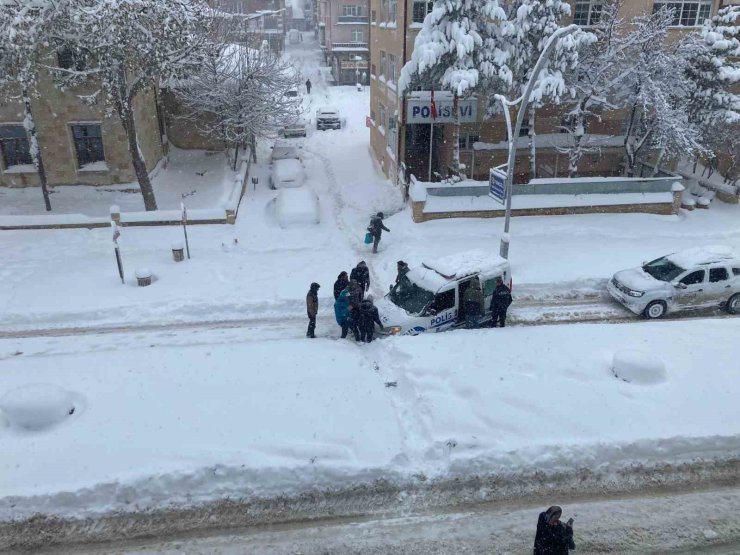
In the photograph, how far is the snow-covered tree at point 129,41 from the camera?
17.3m

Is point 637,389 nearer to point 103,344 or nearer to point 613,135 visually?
point 103,344

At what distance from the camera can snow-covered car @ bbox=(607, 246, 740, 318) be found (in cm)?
1396

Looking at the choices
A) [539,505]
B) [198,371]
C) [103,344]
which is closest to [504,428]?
[539,505]

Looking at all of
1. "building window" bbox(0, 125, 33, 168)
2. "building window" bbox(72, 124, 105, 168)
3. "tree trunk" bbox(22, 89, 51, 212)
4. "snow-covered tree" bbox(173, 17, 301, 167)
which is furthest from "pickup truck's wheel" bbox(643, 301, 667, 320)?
"building window" bbox(0, 125, 33, 168)

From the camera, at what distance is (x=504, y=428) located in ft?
30.2

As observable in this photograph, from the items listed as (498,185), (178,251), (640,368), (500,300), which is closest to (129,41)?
(178,251)

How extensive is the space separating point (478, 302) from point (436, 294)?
0.97 meters

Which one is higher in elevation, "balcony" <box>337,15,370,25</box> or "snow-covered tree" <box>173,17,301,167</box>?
"balcony" <box>337,15,370,25</box>

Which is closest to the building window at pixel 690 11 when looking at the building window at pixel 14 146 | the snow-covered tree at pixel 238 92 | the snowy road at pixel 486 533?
the snow-covered tree at pixel 238 92

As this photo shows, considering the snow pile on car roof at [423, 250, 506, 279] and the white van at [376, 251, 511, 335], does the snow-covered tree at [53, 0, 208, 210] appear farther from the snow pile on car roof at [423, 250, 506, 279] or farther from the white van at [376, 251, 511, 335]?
the snow pile on car roof at [423, 250, 506, 279]

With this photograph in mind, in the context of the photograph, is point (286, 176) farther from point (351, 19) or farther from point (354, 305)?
point (351, 19)

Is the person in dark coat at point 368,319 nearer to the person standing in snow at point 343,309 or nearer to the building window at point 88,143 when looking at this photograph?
the person standing in snow at point 343,309

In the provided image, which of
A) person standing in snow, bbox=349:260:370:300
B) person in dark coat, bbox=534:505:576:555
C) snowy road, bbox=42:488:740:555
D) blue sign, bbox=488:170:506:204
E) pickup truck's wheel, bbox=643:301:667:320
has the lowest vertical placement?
snowy road, bbox=42:488:740:555

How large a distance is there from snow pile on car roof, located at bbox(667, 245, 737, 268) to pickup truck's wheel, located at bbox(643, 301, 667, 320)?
1.15 meters
